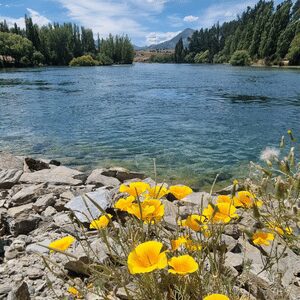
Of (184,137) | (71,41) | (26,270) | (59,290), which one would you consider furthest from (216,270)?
(71,41)

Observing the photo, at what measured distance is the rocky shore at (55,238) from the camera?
109 inches

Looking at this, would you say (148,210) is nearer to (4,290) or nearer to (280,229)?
(280,229)

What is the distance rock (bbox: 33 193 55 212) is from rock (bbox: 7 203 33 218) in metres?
0.10

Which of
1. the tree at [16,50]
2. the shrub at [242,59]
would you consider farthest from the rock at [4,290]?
the tree at [16,50]

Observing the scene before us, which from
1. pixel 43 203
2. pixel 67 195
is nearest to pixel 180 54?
pixel 67 195

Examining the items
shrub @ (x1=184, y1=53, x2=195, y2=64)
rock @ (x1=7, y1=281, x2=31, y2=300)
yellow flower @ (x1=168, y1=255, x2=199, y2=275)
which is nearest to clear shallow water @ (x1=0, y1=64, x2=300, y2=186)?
rock @ (x1=7, y1=281, x2=31, y2=300)

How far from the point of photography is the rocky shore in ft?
9.07

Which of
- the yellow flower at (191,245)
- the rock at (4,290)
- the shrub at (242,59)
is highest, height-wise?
the yellow flower at (191,245)

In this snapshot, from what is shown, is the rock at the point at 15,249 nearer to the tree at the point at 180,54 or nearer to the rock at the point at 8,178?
the rock at the point at 8,178

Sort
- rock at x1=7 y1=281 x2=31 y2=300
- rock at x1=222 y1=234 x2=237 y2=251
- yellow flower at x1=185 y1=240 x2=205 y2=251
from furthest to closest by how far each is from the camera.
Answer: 1. rock at x1=222 y1=234 x2=237 y2=251
2. rock at x1=7 y1=281 x2=31 y2=300
3. yellow flower at x1=185 y1=240 x2=205 y2=251

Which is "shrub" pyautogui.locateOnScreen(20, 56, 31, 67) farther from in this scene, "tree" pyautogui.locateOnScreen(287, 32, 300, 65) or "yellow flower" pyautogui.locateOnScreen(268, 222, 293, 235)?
"yellow flower" pyautogui.locateOnScreen(268, 222, 293, 235)

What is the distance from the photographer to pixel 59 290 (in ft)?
9.65

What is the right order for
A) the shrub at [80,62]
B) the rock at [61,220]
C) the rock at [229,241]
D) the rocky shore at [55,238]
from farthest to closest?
1. the shrub at [80,62]
2. the rock at [61,220]
3. the rock at [229,241]
4. the rocky shore at [55,238]

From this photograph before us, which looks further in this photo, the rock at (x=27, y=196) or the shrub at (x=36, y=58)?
the shrub at (x=36, y=58)
